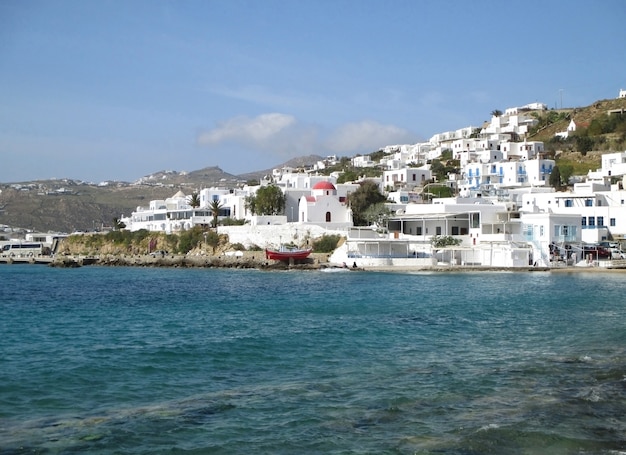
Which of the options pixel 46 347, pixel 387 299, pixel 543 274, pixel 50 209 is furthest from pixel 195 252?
pixel 50 209

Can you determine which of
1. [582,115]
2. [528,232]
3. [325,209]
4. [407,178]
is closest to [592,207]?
[528,232]

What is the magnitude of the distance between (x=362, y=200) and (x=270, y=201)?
1043 cm

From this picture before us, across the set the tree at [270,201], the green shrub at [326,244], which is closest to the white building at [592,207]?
the green shrub at [326,244]

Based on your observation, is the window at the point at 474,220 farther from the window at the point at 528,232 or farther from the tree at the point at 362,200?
the tree at the point at 362,200

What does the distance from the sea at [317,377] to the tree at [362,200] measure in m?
33.3

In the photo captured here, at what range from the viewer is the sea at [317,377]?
989 centimetres

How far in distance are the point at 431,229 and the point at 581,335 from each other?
3772 cm

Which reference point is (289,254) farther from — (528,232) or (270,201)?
(528,232)

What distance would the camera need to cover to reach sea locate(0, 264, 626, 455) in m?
9.89

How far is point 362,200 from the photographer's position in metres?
62.9

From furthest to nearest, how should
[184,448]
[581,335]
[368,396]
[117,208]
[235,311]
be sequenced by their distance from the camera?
1. [117,208]
2. [235,311]
3. [581,335]
4. [368,396]
5. [184,448]

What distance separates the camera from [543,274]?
44875 millimetres

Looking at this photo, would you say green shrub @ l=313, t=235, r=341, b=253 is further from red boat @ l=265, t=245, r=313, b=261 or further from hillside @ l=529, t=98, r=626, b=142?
hillside @ l=529, t=98, r=626, b=142

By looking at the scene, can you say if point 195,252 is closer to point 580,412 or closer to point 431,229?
point 431,229
